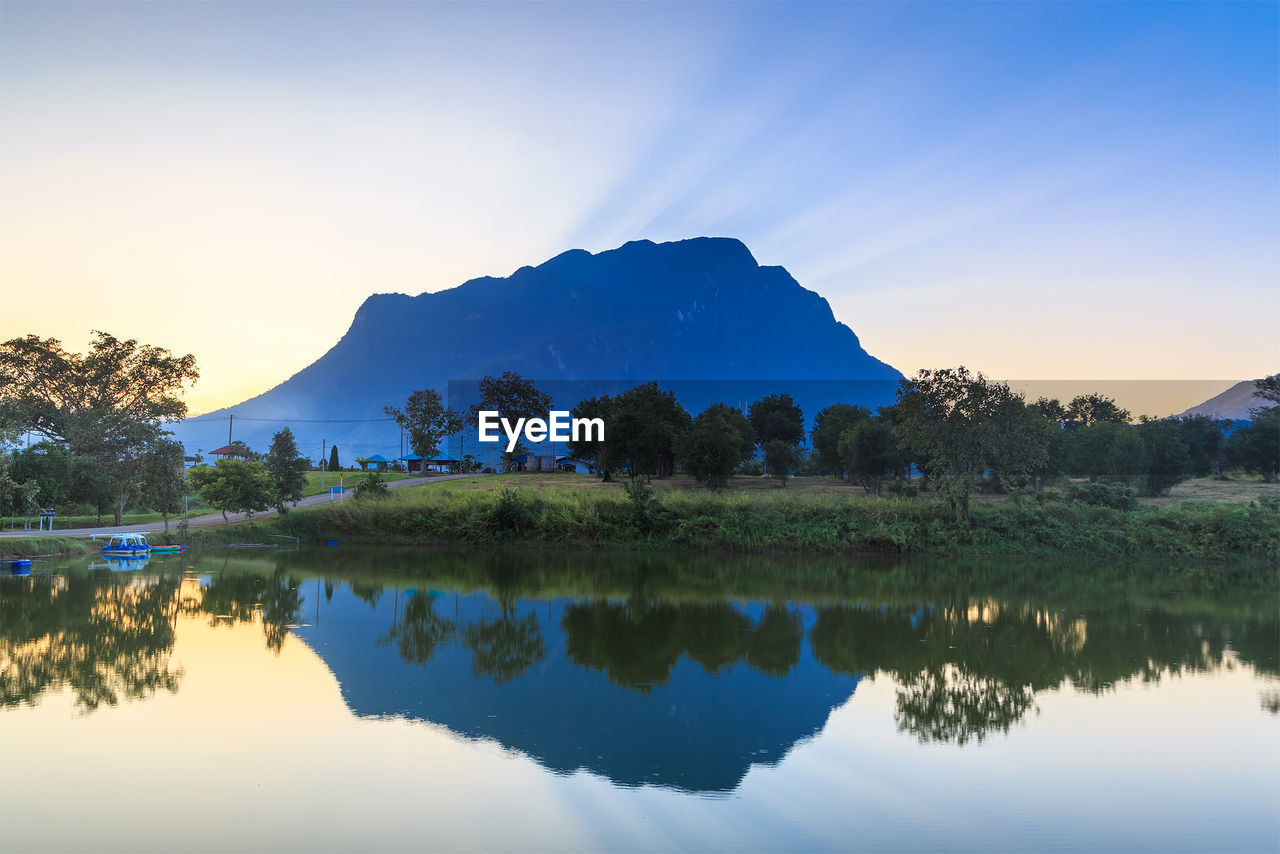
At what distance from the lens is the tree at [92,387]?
47.2 m

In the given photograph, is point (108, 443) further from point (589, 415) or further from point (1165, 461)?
point (1165, 461)

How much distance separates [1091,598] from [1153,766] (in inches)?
547

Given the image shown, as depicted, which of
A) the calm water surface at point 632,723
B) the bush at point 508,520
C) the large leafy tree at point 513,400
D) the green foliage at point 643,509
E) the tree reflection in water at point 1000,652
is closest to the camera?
the calm water surface at point 632,723

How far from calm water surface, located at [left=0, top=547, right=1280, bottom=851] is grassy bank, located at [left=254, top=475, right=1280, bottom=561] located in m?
10.9

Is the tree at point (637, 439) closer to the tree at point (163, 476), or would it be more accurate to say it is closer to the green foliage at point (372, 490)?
the green foliage at point (372, 490)

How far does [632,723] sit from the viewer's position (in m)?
10.6

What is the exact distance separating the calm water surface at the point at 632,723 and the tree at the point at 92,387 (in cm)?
3313

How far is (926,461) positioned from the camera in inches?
1320

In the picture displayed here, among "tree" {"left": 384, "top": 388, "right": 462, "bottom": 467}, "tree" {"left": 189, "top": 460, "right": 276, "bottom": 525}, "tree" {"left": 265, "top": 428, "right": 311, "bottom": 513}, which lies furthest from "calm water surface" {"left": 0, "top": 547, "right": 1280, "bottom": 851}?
"tree" {"left": 384, "top": 388, "right": 462, "bottom": 467}

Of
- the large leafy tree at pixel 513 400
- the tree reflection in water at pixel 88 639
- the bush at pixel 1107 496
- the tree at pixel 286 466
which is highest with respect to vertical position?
the large leafy tree at pixel 513 400

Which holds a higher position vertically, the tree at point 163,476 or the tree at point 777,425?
the tree at point 777,425

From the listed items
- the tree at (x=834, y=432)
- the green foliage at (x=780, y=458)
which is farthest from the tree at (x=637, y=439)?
the tree at (x=834, y=432)

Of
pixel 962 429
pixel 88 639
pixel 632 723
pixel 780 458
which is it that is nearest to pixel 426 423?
pixel 780 458

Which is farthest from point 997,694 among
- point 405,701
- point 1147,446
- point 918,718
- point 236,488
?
point 1147,446
